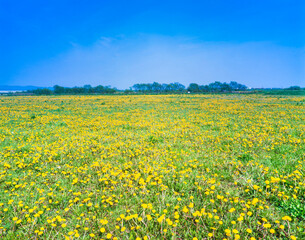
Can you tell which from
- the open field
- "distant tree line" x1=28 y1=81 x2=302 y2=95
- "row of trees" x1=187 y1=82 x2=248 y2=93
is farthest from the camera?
"row of trees" x1=187 y1=82 x2=248 y2=93

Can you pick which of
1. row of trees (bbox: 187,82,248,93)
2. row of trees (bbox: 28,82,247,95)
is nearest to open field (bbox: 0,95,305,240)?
row of trees (bbox: 28,82,247,95)

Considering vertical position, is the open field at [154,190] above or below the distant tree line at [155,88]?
below

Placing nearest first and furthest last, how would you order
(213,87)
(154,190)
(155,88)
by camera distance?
(154,190), (213,87), (155,88)

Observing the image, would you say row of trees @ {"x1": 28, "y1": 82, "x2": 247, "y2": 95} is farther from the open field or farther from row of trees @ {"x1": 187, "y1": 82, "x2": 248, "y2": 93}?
the open field

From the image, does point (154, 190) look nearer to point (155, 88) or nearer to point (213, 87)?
point (213, 87)

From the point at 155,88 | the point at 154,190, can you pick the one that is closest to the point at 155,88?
the point at 155,88

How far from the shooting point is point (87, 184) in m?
4.19

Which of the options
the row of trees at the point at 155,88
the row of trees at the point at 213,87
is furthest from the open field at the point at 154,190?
the row of trees at the point at 213,87

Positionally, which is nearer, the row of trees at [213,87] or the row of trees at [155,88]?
the row of trees at [155,88]

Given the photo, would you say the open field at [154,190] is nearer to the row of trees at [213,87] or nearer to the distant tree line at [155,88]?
the distant tree line at [155,88]

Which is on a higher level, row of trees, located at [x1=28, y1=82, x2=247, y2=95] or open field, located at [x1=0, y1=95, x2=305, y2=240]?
row of trees, located at [x1=28, y1=82, x2=247, y2=95]

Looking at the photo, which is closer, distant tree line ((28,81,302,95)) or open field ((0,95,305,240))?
open field ((0,95,305,240))

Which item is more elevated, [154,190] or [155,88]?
[155,88]

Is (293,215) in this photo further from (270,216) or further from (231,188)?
(231,188)
